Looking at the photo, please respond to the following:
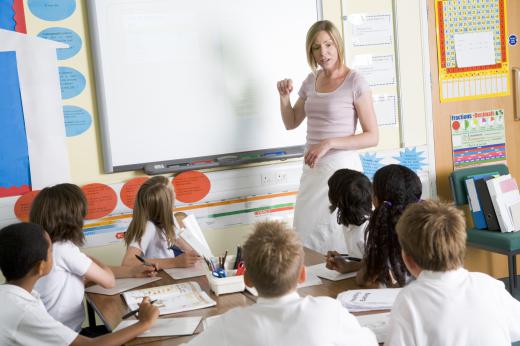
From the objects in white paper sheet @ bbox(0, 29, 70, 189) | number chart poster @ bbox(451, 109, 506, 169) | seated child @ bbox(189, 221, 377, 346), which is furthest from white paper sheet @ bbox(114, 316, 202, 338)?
number chart poster @ bbox(451, 109, 506, 169)

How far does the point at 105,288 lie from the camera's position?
2.42 m

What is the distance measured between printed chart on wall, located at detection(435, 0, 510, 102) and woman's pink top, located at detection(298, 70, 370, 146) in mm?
1209

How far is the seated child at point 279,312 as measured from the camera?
1435 millimetres

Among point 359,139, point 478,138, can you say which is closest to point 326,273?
point 359,139

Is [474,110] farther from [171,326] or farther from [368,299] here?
[171,326]

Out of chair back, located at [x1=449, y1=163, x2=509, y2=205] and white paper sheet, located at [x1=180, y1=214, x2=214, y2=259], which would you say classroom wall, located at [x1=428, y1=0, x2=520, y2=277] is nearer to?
chair back, located at [x1=449, y1=163, x2=509, y2=205]

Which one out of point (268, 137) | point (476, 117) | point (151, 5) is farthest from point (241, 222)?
point (476, 117)

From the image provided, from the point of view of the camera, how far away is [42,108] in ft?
10.4

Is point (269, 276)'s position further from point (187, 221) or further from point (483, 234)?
point (483, 234)

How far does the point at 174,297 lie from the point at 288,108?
1.55 meters

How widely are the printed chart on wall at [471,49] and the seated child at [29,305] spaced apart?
2.91 metres

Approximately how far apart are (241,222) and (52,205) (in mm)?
1475

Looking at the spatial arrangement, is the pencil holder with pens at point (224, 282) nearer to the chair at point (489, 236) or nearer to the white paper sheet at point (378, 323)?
the white paper sheet at point (378, 323)

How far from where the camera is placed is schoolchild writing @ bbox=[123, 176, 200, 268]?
2.80m
